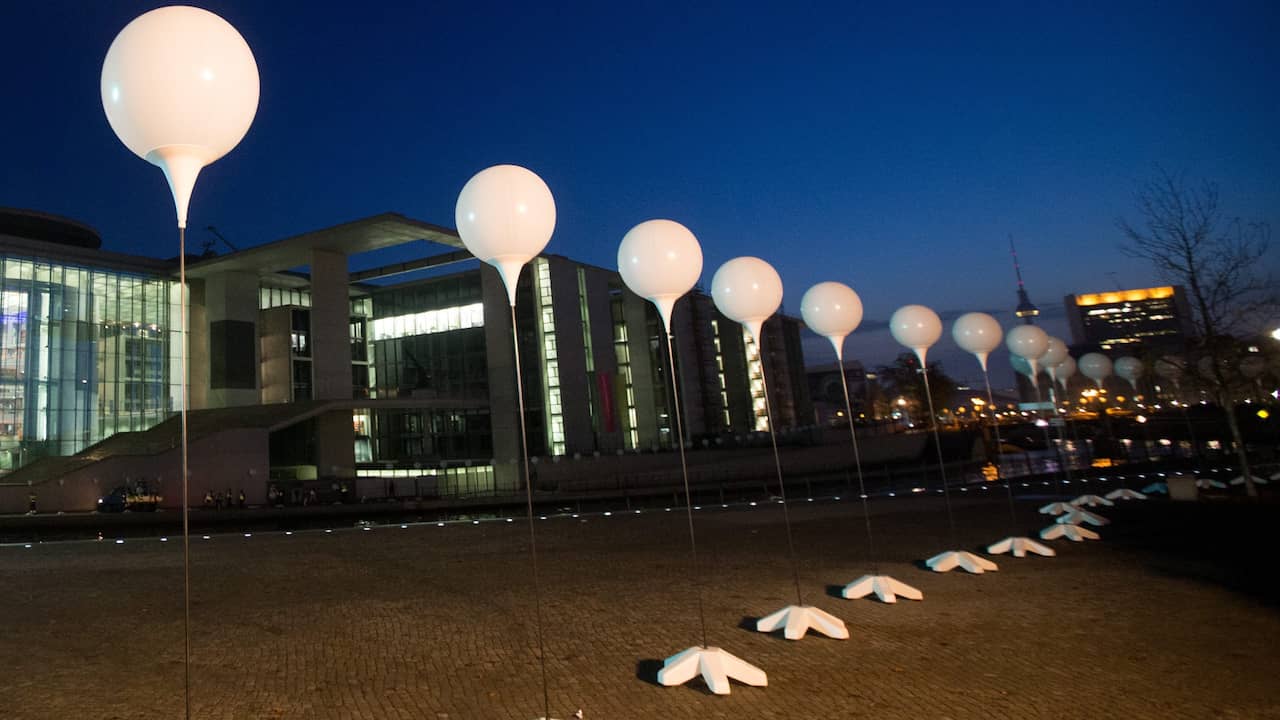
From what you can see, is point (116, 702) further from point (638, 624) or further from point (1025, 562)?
point (1025, 562)

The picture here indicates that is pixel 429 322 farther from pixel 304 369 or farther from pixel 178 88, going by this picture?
pixel 178 88

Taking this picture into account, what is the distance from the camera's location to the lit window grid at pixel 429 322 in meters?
56.7

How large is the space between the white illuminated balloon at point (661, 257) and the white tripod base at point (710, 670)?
120 inches

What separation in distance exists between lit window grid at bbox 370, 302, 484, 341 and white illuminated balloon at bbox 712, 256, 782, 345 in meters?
49.8

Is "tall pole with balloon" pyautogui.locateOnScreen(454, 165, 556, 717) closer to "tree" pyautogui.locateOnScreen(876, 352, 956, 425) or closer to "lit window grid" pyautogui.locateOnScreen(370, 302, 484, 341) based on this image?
"lit window grid" pyautogui.locateOnScreen(370, 302, 484, 341)

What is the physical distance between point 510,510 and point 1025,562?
21.2 meters

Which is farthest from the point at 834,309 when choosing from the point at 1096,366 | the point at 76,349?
the point at 76,349

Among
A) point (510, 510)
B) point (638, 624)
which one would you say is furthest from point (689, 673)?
point (510, 510)

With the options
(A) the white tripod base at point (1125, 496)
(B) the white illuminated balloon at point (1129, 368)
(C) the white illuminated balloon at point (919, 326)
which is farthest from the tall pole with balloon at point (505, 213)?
(B) the white illuminated balloon at point (1129, 368)

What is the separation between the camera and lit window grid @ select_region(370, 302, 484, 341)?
186 feet

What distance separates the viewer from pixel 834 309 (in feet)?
29.5

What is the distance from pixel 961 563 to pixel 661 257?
19.8 ft

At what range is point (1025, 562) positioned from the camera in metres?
9.13

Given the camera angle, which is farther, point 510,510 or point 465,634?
point 510,510
